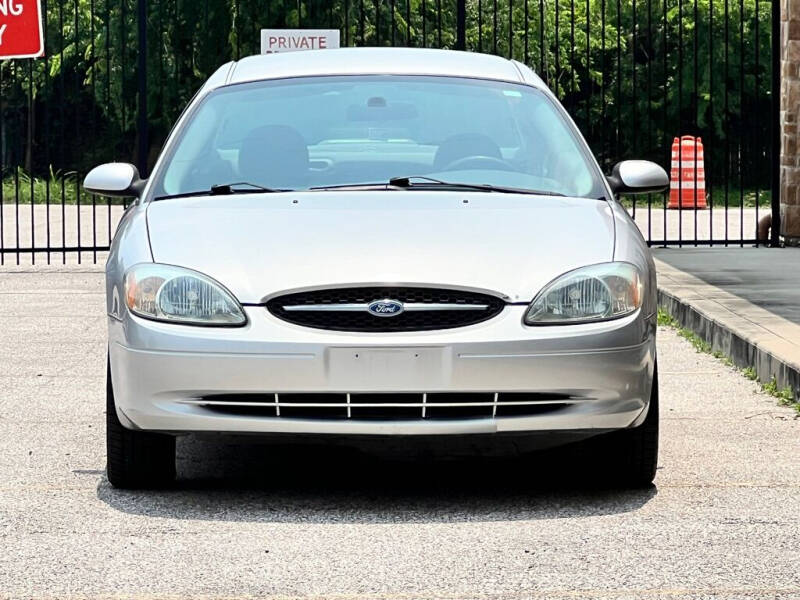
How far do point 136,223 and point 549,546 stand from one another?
2002mm

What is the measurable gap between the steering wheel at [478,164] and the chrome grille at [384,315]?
1.14 m

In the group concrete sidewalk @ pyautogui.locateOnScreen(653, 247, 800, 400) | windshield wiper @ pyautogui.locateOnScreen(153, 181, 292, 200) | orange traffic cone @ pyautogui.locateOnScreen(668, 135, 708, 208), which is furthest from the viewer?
orange traffic cone @ pyautogui.locateOnScreen(668, 135, 708, 208)

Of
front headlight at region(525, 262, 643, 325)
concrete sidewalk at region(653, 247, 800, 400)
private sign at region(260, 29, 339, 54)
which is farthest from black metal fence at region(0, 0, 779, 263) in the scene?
front headlight at region(525, 262, 643, 325)

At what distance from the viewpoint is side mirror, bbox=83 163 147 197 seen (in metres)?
7.12

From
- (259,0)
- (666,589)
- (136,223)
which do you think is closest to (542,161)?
(136,223)

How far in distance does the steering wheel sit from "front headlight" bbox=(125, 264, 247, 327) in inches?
53.2

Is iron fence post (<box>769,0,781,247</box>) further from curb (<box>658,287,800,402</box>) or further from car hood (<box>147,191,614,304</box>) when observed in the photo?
car hood (<box>147,191,614,304</box>)

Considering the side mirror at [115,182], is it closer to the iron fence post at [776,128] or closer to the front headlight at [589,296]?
the front headlight at [589,296]

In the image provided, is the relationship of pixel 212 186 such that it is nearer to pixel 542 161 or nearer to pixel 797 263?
pixel 542 161

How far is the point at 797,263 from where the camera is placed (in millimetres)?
14602

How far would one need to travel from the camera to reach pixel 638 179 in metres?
7.19

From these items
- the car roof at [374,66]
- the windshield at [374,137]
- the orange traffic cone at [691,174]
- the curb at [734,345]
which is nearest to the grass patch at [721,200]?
the orange traffic cone at [691,174]

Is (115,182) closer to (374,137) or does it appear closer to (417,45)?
(374,137)

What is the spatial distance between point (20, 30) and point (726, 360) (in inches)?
389
